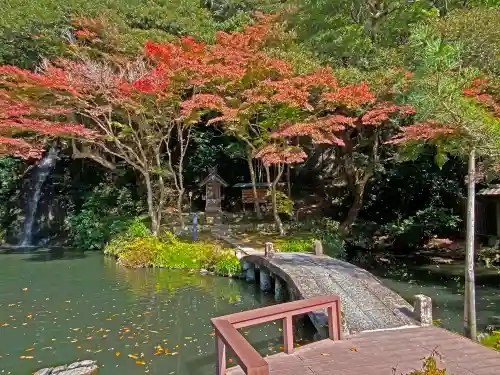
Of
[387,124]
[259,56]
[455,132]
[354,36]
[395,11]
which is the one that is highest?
[395,11]

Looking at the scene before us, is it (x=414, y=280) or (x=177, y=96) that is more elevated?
(x=177, y=96)

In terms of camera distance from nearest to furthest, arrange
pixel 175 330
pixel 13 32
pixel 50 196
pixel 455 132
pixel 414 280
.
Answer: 1. pixel 455 132
2. pixel 175 330
3. pixel 414 280
4. pixel 13 32
5. pixel 50 196

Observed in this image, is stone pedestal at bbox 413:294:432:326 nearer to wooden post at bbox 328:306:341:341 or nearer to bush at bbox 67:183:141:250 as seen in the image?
wooden post at bbox 328:306:341:341

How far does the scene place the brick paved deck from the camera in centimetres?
551

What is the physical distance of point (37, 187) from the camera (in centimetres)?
2455

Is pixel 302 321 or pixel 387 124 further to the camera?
pixel 387 124

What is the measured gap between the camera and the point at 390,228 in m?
17.5

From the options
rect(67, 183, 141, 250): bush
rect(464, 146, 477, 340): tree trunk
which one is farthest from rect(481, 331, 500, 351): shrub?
rect(67, 183, 141, 250): bush

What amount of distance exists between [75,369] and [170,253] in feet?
30.6

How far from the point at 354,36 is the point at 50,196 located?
689 inches

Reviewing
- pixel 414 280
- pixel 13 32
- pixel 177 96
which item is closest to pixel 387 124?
pixel 414 280

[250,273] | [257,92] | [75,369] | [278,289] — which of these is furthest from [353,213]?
[75,369]

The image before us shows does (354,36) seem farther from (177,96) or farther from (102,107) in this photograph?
(102,107)

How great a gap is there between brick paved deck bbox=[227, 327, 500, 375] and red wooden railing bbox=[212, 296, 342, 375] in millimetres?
266
